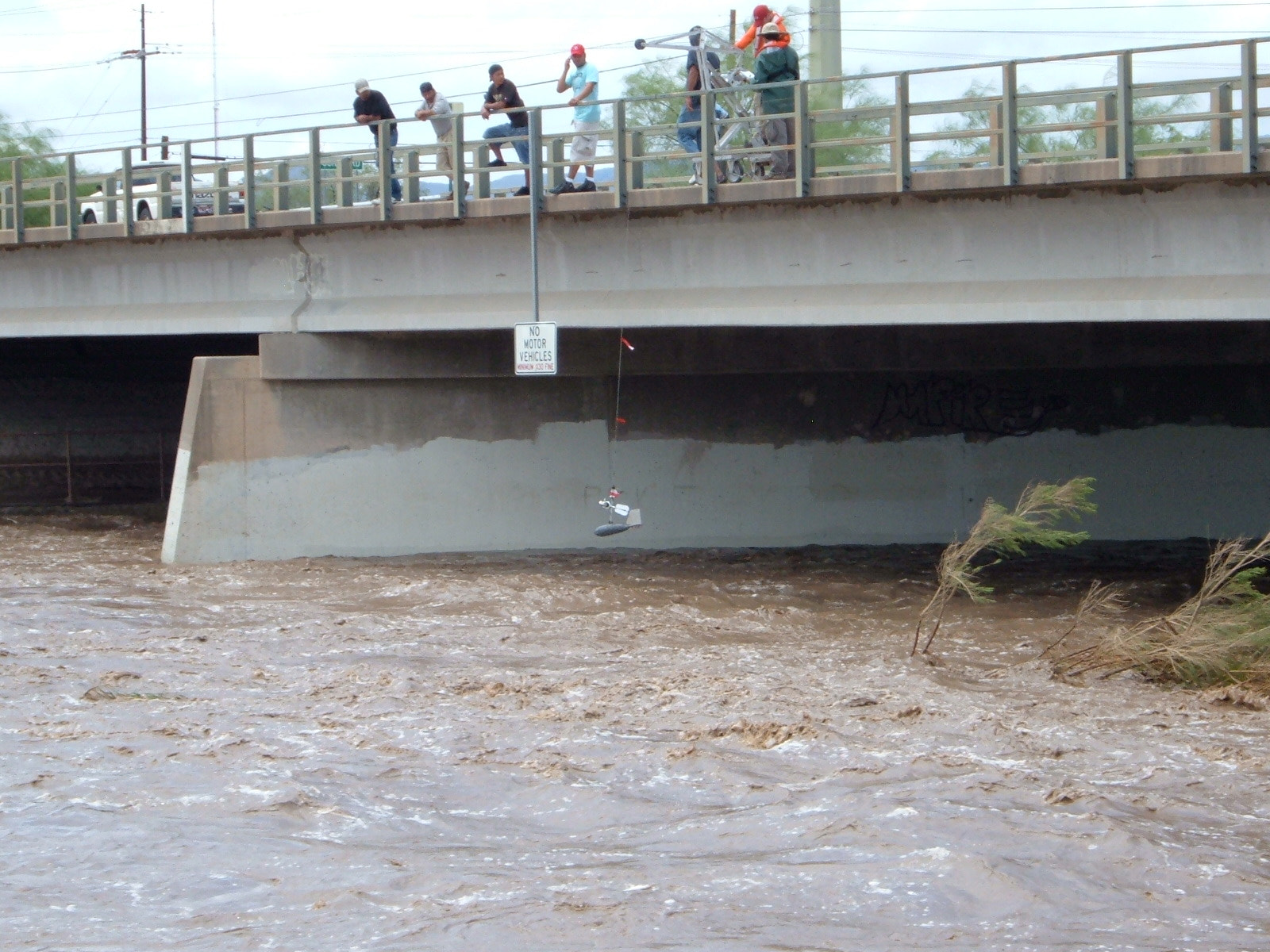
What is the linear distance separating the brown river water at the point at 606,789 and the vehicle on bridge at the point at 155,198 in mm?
6893

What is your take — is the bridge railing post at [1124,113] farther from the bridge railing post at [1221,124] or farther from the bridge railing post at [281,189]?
the bridge railing post at [281,189]

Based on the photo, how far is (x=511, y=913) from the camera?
19.5 ft

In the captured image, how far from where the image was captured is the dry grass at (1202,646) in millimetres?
10438

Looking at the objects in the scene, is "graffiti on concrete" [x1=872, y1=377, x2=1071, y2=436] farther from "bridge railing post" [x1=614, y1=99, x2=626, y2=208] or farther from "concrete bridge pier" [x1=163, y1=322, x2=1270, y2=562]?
"bridge railing post" [x1=614, y1=99, x2=626, y2=208]

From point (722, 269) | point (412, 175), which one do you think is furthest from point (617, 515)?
point (412, 175)

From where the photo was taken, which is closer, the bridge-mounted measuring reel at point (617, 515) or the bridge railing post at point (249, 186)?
the bridge-mounted measuring reel at point (617, 515)

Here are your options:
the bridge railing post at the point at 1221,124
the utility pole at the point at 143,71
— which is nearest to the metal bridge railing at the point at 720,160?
the bridge railing post at the point at 1221,124

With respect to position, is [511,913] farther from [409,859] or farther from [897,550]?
[897,550]

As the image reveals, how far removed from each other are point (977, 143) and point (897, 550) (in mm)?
6107

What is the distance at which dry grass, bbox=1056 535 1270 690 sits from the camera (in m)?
10.4

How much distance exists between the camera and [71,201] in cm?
1911

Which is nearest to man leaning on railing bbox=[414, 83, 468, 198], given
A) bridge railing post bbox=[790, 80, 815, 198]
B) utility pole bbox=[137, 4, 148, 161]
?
bridge railing post bbox=[790, 80, 815, 198]

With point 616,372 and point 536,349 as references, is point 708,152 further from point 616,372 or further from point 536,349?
point 616,372

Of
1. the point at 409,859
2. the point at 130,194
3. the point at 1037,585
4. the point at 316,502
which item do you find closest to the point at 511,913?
the point at 409,859
